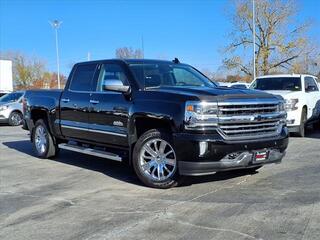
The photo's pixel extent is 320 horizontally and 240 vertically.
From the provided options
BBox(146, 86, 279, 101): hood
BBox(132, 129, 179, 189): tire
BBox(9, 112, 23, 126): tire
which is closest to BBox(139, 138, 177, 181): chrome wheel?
BBox(132, 129, 179, 189): tire

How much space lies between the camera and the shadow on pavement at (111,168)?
734 cm

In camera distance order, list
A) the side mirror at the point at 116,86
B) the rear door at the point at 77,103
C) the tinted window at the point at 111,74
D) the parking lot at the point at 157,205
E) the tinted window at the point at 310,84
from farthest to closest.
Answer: the tinted window at the point at 310,84
the rear door at the point at 77,103
the tinted window at the point at 111,74
the side mirror at the point at 116,86
the parking lot at the point at 157,205

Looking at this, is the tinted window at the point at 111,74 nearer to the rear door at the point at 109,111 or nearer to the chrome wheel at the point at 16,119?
the rear door at the point at 109,111

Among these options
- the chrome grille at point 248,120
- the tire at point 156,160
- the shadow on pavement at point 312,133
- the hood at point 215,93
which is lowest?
the shadow on pavement at point 312,133

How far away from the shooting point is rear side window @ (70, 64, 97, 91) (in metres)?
8.43

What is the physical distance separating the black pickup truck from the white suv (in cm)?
480

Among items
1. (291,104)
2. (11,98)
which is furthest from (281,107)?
(11,98)

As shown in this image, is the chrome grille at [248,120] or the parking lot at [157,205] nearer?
the parking lot at [157,205]

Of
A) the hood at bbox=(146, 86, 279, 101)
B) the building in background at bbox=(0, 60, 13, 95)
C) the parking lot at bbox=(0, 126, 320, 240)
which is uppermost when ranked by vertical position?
the building in background at bbox=(0, 60, 13, 95)

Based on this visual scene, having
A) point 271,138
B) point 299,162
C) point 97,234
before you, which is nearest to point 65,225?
point 97,234

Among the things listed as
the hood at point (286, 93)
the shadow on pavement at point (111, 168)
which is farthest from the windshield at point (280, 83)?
the shadow on pavement at point (111, 168)

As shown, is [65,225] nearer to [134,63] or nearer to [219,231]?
[219,231]

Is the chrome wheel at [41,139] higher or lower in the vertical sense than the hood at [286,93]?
lower

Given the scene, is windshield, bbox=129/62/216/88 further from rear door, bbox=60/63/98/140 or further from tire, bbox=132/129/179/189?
rear door, bbox=60/63/98/140
